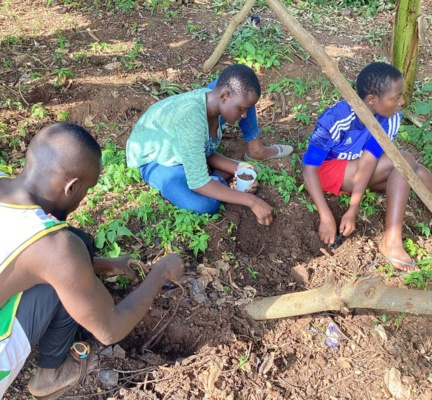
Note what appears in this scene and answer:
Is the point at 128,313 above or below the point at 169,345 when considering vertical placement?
above

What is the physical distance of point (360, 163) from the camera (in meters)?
3.06

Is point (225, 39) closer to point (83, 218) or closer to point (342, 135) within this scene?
point (342, 135)

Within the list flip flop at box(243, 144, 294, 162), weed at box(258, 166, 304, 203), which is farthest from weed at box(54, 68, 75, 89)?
weed at box(258, 166, 304, 203)

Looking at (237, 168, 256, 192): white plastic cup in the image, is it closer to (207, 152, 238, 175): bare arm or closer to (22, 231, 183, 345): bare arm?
(207, 152, 238, 175): bare arm

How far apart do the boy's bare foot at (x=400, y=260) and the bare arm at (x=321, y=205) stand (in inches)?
14.3

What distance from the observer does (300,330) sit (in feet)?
7.89

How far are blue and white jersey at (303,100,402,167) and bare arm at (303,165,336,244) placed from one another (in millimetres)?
65

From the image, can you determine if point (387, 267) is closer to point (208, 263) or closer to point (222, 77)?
point (208, 263)

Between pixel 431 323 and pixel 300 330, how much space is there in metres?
0.73

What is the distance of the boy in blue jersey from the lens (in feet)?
9.18

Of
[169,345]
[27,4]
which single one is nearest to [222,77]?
[169,345]

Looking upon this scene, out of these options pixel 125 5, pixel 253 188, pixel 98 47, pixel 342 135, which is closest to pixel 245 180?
pixel 253 188

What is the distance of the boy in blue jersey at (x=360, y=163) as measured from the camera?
9.18 ft

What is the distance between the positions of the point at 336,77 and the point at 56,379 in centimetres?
171
